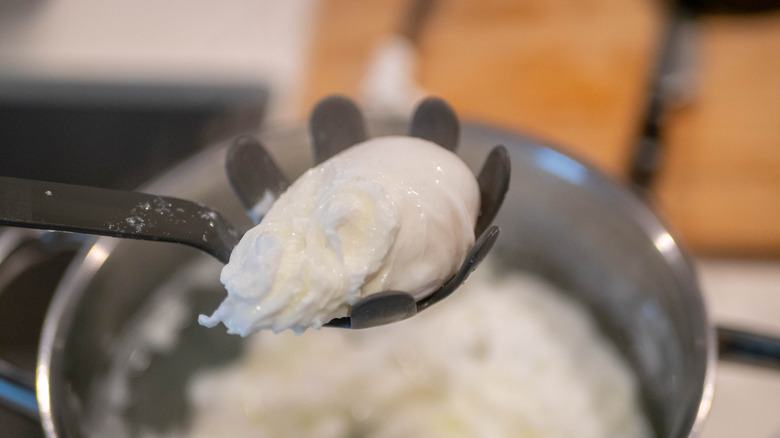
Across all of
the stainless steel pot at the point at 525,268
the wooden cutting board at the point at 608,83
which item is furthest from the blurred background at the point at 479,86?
the stainless steel pot at the point at 525,268

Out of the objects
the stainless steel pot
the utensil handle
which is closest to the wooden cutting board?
the stainless steel pot

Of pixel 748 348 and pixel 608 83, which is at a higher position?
pixel 608 83

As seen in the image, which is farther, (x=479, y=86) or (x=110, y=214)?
(x=479, y=86)

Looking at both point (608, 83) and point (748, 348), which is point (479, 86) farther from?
point (748, 348)

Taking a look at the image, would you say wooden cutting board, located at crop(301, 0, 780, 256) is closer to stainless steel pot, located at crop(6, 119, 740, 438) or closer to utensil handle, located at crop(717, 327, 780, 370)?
stainless steel pot, located at crop(6, 119, 740, 438)

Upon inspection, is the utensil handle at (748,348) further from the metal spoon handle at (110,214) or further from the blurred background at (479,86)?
the metal spoon handle at (110,214)

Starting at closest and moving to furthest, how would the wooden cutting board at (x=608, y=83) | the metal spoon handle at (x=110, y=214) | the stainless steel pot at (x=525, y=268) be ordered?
1. the metal spoon handle at (x=110, y=214)
2. the stainless steel pot at (x=525, y=268)
3. the wooden cutting board at (x=608, y=83)

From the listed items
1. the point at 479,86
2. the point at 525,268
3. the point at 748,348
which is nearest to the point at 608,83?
the point at 479,86

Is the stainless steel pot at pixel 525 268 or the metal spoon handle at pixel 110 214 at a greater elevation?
the metal spoon handle at pixel 110 214

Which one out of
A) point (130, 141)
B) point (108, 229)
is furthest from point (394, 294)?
point (130, 141)
